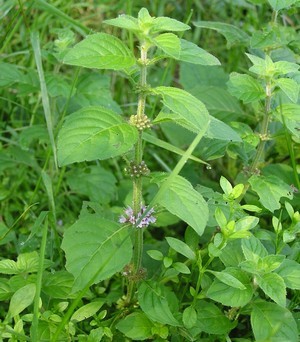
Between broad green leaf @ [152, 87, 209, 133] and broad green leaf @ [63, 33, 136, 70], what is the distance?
0.11 m

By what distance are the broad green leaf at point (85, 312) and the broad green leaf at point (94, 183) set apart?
739 millimetres

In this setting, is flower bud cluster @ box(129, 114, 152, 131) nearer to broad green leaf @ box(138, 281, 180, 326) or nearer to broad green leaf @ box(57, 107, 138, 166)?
broad green leaf @ box(57, 107, 138, 166)

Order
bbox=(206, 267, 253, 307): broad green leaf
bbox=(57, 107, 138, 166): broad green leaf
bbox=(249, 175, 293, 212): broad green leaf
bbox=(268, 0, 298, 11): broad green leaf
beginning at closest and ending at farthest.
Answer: bbox=(57, 107, 138, 166): broad green leaf < bbox=(206, 267, 253, 307): broad green leaf < bbox=(249, 175, 293, 212): broad green leaf < bbox=(268, 0, 298, 11): broad green leaf

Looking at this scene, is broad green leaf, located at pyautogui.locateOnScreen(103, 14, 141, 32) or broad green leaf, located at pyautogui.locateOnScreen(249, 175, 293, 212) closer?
broad green leaf, located at pyautogui.locateOnScreen(103, 14, 141, 32)

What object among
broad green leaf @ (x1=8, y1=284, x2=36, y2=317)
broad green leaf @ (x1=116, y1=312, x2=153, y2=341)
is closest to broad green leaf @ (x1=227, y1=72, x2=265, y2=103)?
broad green leaf @ (x1=116, y1=312, x2=153, y2=341)

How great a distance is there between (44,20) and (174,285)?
1561 mm

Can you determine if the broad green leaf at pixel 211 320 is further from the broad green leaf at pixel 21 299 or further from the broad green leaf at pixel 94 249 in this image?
the broad green leaf at pixel 21 299

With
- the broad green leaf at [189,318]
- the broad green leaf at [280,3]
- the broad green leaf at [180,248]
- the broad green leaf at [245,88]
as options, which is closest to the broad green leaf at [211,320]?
the broad green leaf at [189,318]

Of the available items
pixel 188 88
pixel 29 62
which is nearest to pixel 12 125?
pixel 29 62

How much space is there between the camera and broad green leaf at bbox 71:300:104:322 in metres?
1.72

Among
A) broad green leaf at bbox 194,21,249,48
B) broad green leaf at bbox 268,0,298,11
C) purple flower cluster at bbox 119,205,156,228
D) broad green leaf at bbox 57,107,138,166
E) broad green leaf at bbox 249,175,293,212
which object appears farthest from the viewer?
broad green leaf at bbox 194,21,249,48

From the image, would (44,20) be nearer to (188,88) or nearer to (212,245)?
(188,88)

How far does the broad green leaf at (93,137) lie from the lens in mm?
1499

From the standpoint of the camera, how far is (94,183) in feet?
8.14
